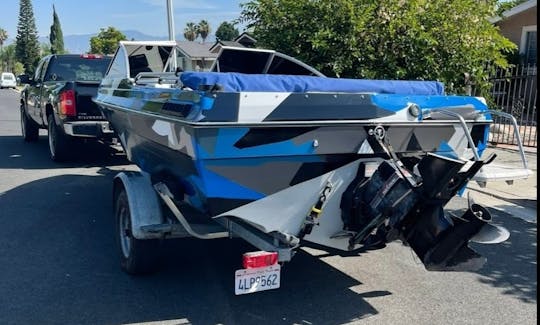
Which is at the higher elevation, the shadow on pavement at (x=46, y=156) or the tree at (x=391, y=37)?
the tree at (x=391, y=37)

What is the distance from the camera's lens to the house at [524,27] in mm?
17312

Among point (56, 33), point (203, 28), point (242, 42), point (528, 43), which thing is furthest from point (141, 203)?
point (203, 28)

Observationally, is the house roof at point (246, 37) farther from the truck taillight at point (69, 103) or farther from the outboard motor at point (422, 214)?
the outboard motor at point (422, 214)

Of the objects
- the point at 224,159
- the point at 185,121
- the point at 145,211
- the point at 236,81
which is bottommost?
the point at 145,211

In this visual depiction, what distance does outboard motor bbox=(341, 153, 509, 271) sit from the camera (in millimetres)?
3258

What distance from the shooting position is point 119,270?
4711 mm

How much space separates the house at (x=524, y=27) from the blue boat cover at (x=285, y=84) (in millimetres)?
15114

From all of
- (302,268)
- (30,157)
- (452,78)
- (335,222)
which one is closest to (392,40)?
(452,78)

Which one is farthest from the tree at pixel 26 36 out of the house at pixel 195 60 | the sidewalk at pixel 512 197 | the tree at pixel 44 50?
the sidewalk at pixel 512 197

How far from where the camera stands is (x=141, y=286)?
4.37 metres

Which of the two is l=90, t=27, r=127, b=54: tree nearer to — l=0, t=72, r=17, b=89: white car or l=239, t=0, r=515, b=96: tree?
l=0, t=72, r=17, b=89: white car

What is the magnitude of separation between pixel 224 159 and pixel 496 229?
1940 millimetres

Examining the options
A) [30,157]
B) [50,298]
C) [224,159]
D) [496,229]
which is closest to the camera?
[224,159]

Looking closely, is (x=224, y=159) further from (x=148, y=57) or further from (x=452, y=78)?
(x=452, y=78)
